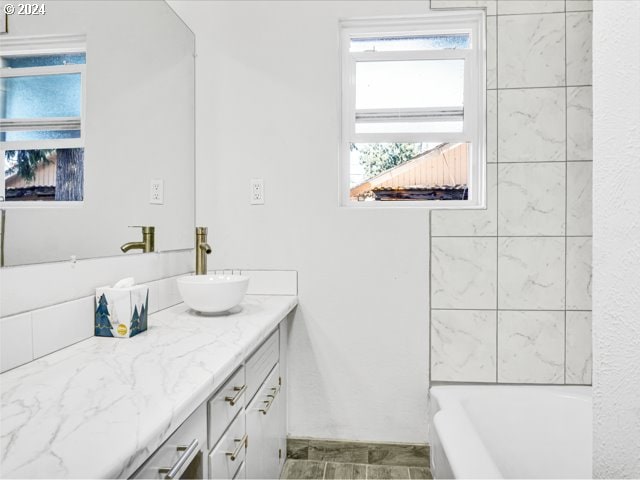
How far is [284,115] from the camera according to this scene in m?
1.94

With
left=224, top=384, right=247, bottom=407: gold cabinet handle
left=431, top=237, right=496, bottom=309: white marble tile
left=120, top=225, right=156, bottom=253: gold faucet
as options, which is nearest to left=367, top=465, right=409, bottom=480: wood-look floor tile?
left=431, top=237, right=496, bottom=309: white marble tile

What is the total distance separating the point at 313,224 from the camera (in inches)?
76.3

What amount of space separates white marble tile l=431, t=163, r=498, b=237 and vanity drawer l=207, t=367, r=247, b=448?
1158 millimetres

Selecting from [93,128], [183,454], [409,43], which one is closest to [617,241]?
[183,454]

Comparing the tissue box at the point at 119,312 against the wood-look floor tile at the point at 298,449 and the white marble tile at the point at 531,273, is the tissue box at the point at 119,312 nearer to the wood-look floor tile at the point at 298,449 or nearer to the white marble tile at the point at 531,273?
the wood-look floor tile at the point at 298,449

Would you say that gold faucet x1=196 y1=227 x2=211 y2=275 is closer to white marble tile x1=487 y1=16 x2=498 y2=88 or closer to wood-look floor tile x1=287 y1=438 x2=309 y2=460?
wood-look floor tile x1=287 y1=438 x2=309 y2=460

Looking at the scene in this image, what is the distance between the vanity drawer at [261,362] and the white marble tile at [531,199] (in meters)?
1.17

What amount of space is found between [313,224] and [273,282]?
13.8 inches

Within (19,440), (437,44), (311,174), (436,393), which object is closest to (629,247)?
(19,440)

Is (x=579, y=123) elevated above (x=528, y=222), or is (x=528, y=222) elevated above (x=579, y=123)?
(x=579, y=123)

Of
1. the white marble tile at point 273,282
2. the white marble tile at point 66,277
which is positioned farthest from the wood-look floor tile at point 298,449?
the white marble tile at point 66,277

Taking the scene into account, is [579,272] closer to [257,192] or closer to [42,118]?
[257,192]

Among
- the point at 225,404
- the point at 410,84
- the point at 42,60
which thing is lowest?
the point at 225,404

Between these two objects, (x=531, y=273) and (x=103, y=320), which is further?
(x=531, y=273)
